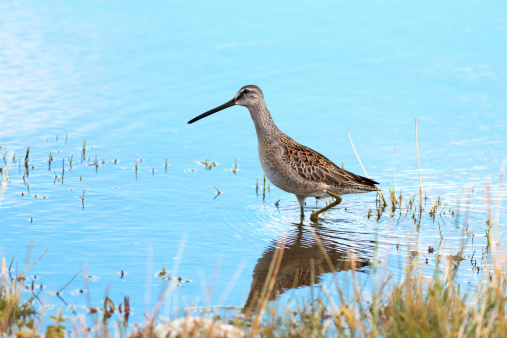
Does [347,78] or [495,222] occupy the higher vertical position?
[347,78]

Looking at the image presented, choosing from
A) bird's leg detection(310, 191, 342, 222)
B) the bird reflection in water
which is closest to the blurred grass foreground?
the bird reflection in water

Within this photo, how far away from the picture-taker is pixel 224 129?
10609mm

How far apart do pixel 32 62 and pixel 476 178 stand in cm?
700

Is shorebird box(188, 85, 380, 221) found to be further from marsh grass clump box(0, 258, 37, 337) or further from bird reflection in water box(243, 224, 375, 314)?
marsh grass clump box(0, 258, 37, 337)

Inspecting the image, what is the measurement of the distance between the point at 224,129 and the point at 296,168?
9.39ft

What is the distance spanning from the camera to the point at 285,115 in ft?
35.4

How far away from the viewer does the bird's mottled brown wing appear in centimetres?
797

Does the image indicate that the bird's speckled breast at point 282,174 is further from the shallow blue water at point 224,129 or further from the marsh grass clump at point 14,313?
the marsh grass clump at point 14,313

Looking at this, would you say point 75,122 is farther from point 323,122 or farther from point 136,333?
point 136,333

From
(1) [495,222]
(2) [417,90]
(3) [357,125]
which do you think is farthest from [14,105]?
(1) [495,222]

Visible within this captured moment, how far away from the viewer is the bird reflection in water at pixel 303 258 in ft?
19.9

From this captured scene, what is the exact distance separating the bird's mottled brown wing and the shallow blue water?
352 millimetres

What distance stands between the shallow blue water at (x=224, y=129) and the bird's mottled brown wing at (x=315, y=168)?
0.35 m

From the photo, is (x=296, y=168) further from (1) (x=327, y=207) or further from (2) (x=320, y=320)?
(2) (x=320, y=320)
